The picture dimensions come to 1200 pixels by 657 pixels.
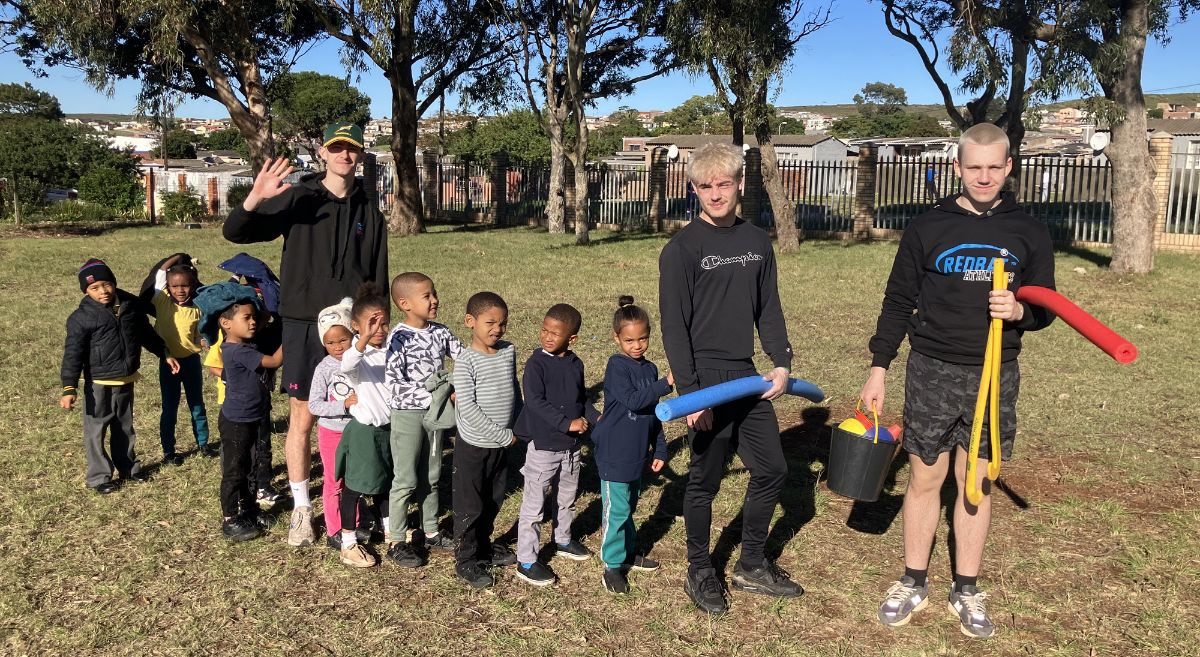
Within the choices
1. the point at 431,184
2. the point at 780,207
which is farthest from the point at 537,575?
the point at 431,184

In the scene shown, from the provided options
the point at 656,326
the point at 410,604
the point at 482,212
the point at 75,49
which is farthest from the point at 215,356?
the point at 482,212

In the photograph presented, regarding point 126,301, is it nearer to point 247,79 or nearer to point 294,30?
point 247,79

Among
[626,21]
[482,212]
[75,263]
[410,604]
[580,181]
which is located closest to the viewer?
[410,604]

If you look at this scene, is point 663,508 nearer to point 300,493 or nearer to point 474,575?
point 474,575

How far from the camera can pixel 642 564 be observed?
4.43m

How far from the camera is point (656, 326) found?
11219mm

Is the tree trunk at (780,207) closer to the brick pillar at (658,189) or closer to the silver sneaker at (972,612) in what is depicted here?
the brick pillar at (658,189)

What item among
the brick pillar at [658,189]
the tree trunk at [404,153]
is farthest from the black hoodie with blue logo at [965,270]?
the brick pillar at [658,189]

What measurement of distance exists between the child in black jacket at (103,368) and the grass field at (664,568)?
0.78ft

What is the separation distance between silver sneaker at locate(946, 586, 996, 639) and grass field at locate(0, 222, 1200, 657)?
0.05 metres

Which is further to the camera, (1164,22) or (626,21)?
(626,21)

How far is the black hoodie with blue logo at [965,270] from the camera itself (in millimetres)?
3543

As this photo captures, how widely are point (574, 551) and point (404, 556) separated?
2.63 ft

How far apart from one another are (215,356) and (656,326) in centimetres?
645
